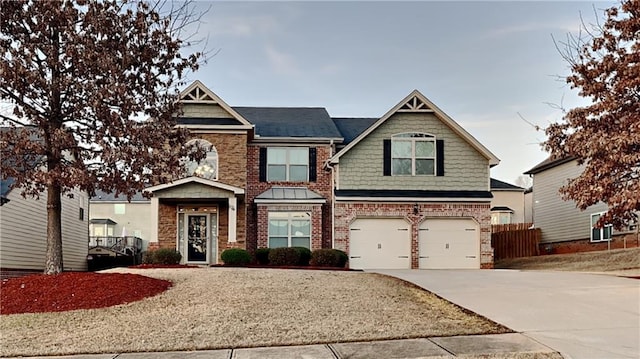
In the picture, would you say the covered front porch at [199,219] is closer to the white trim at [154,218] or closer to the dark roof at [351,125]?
the white trim at [154,218]

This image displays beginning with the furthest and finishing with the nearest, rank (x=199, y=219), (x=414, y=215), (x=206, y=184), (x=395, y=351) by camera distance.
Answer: (x=199, y=219) → (x=414, y=215) → (x=206, y=184) → (x=395, y=351)

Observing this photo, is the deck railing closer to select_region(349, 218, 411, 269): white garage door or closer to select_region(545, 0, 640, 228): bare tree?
select_region(349, 218, 411, 269): white garage door

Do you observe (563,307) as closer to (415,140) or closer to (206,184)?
(415,140)

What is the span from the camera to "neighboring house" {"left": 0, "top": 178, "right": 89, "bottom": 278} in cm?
2042

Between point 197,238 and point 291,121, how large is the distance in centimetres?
694

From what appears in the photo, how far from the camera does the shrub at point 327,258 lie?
21047 mm

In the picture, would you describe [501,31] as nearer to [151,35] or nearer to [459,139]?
[459,139]

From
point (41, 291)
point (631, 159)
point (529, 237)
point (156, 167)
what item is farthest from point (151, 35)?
point (529, 237)

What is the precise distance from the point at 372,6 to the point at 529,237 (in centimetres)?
1776

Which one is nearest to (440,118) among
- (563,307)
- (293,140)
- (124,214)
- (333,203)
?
(333,203)

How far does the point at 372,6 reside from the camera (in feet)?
62.4

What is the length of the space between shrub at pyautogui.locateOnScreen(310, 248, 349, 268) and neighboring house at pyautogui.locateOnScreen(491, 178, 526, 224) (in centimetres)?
2152

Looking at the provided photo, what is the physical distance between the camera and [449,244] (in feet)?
74.5

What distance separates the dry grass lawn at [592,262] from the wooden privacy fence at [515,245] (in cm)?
291
